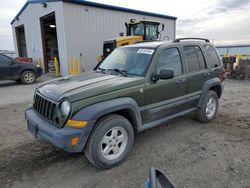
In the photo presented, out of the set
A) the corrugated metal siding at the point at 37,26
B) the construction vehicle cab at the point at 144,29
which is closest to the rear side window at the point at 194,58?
the construction vehicle cab at the point at 144,29

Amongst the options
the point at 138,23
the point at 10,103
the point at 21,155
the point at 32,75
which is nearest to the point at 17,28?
the point at 32,75

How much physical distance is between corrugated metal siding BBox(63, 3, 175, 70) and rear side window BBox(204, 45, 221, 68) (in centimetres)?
998

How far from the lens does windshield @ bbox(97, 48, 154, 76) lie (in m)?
3.38

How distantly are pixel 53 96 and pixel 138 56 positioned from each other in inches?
65.0

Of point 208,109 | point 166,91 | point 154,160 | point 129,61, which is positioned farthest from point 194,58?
point 154,160

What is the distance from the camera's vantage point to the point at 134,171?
2857 millimetres

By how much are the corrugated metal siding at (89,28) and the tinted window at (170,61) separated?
402 inches

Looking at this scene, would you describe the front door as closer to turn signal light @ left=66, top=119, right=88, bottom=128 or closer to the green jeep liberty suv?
the green jeep liberty suv

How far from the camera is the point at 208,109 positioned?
4562 mm

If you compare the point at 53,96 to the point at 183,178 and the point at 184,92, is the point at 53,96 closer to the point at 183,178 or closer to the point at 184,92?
the point at 183,178

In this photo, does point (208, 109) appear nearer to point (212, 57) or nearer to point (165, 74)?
point (212, 57)

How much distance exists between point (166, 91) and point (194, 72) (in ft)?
3.10

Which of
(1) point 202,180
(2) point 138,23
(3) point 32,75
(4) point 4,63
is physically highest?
(2) point 138,23

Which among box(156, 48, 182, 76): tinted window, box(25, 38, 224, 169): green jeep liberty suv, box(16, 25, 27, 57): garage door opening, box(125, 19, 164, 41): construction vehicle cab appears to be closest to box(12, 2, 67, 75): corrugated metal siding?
box(16, 25, 27, 57): garage door opening
